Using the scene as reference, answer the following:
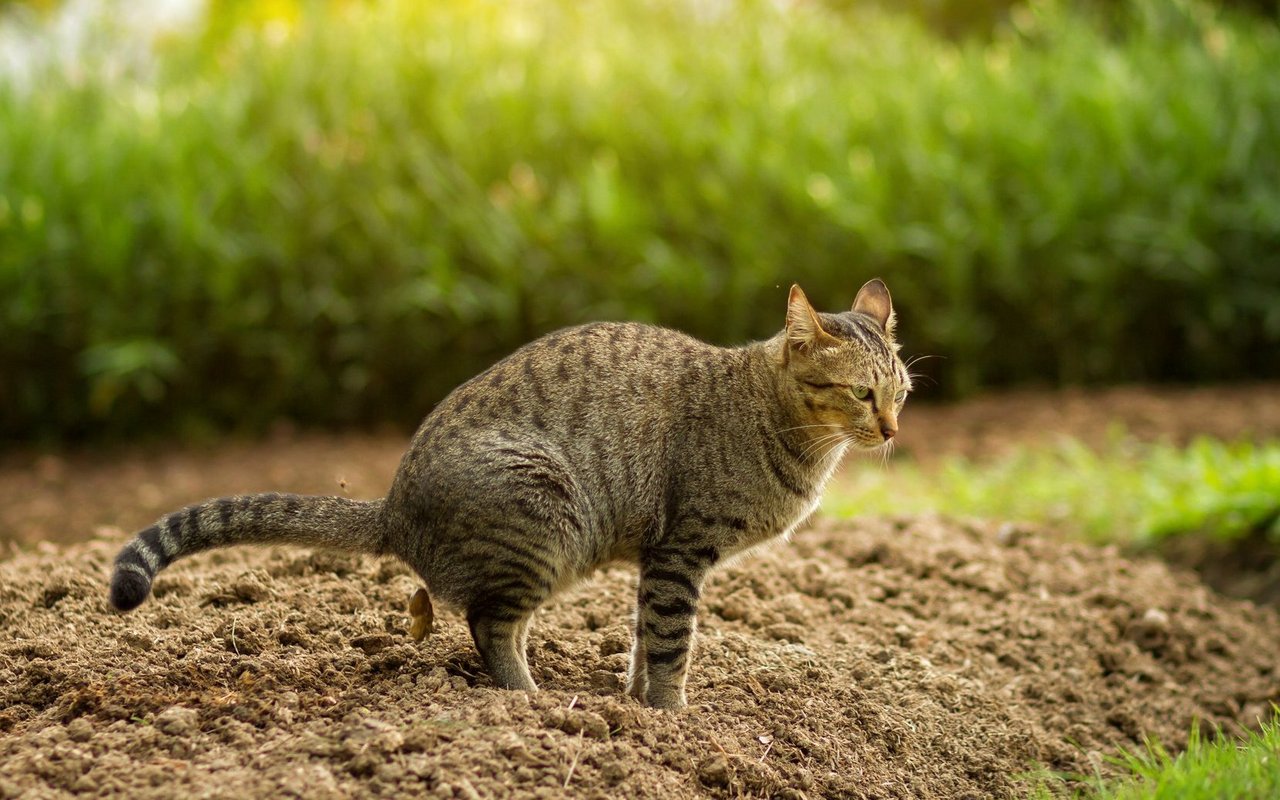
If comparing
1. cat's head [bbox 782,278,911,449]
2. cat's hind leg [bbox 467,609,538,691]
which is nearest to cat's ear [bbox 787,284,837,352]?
cat's head [bbox 782,278,911,449]

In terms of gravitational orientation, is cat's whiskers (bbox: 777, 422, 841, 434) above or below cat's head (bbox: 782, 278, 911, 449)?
below

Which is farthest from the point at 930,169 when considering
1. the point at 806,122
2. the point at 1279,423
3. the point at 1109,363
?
the point at 1279,423

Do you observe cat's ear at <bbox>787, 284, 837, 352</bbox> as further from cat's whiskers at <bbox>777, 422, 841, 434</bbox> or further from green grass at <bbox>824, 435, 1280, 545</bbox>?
green grass at <bbox>824, 435, 1280, 545</bbox>

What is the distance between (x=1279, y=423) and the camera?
7828 mm

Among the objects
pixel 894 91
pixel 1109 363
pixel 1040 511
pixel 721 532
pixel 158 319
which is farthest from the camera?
pixel 894 91

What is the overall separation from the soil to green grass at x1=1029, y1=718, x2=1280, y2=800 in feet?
0.45

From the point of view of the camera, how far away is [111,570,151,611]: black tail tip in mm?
3303

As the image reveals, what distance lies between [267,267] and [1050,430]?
519cm

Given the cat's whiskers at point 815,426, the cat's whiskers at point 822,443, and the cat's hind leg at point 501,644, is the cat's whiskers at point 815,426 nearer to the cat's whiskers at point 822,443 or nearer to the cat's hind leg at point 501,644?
the cat's whiskers at point 822,443

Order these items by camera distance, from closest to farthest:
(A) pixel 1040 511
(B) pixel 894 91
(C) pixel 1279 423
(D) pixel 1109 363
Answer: (A) pixel 1040 511, (C) pixel 1279 423, (D) pixel 1109 363, (B) pixel 894 91

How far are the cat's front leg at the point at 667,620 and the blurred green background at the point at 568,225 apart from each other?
14.4 feet

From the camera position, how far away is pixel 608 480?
395cm

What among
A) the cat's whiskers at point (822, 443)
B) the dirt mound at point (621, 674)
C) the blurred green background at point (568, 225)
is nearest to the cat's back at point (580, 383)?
the cat's whiskers at point (822, 443)

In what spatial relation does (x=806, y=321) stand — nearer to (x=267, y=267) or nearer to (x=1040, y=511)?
(x=1040, y=511)
